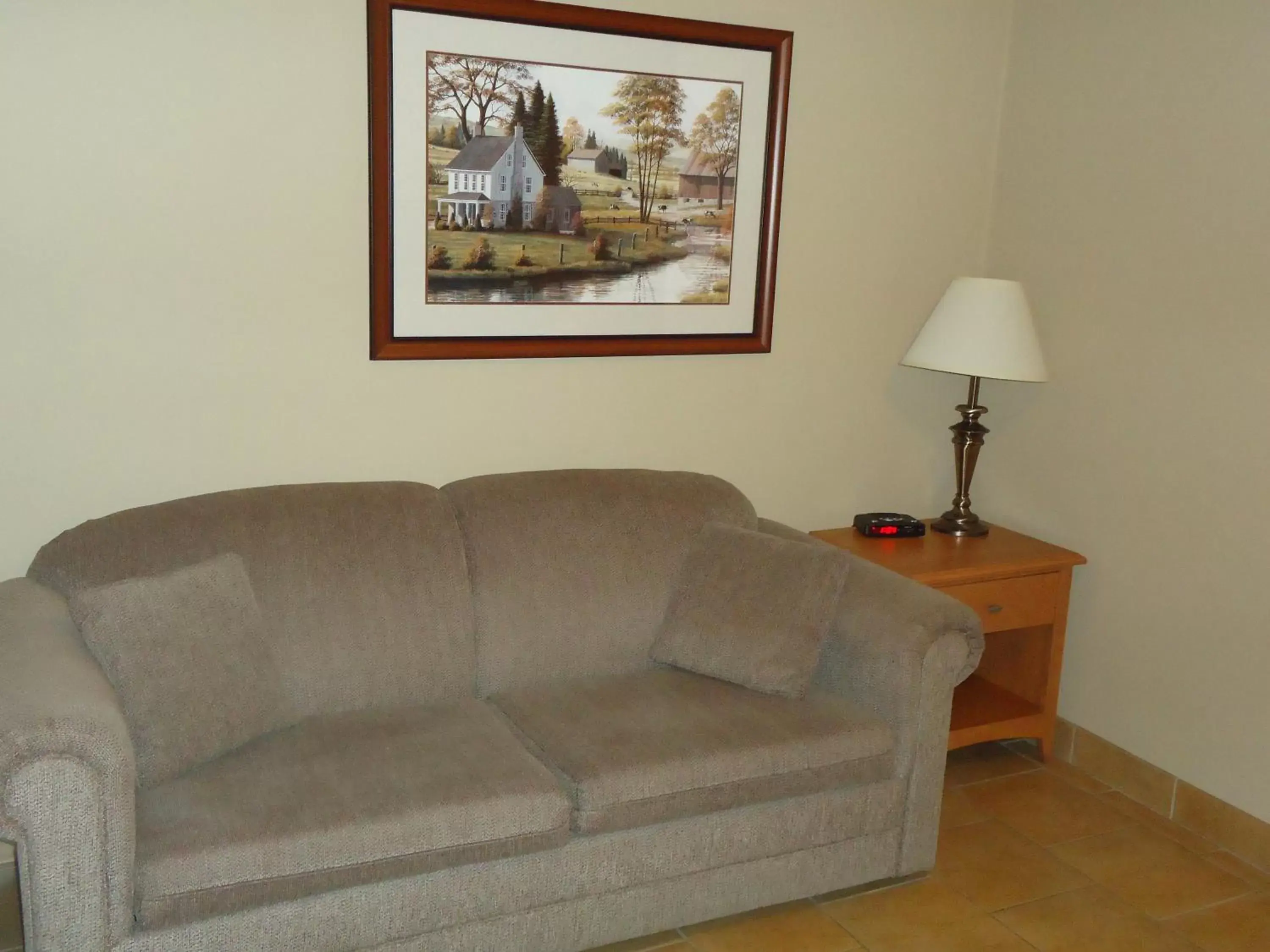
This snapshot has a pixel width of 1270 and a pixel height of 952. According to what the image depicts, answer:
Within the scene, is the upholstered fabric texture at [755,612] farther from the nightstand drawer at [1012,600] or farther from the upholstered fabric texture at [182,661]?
the upholstered fabric texture at [182,661]

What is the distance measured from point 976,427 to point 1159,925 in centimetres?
143

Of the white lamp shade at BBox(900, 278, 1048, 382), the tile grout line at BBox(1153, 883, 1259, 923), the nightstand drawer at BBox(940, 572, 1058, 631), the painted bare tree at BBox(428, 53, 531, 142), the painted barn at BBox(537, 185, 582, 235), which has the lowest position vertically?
the tile grout line at BBox(1153, 883, 1259, 923)

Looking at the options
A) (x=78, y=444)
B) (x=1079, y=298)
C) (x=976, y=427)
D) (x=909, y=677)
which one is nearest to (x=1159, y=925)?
(x=909, y=677)

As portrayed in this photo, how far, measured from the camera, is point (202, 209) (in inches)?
102

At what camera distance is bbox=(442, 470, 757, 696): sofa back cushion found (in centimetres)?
270

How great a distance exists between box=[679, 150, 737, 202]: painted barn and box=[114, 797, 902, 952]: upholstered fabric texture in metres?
1.64

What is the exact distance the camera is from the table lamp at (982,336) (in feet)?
10.3

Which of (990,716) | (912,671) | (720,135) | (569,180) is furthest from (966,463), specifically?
(569,180)

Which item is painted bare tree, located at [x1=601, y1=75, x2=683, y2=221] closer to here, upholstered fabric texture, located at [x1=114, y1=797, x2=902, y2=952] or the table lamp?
the table lamp

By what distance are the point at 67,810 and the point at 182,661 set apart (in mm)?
414

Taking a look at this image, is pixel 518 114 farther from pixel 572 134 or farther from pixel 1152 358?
pixel 1152 358

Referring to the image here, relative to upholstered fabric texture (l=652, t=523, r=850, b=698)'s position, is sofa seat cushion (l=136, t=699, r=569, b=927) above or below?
below

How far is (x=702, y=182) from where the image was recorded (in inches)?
124

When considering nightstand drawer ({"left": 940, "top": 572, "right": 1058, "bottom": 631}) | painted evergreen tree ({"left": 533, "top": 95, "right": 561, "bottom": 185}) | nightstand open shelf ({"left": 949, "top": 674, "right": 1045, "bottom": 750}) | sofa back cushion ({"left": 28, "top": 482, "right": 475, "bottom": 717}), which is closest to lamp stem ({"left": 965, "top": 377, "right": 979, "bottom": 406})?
nightstand drawer ({"left": 940, "top": 572, "right": 1058, "bottom": 631})
